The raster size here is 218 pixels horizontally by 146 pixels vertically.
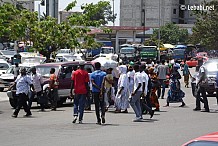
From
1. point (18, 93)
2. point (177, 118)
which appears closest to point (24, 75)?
point (18, 93)

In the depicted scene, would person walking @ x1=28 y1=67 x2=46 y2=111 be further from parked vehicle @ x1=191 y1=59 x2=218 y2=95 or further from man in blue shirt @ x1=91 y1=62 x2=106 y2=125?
parked vehicle @ x1=191 y1=59 x2=218 y2=95

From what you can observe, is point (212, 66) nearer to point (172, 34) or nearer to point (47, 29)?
point (47, 29)

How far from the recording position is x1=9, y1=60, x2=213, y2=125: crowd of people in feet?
56.2

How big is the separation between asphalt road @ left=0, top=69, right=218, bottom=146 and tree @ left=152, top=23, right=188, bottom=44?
85770 mm

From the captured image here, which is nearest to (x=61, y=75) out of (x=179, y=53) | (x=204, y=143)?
(x=204, y=143)

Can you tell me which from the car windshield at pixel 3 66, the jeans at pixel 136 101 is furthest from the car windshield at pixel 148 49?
the jeans at pixel 136 101

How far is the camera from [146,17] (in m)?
115

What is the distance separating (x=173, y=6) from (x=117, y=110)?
93997 mm

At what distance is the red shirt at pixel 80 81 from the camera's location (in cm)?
1706

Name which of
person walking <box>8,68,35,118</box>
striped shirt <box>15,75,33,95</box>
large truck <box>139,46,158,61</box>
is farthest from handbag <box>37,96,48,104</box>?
large truck <box>139,46,158,61</box>

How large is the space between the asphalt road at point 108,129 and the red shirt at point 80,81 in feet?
3.40

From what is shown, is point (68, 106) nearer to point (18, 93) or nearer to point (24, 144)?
point (18, 93)

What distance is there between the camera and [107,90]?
70.1ft

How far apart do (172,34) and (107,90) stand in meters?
88.0
